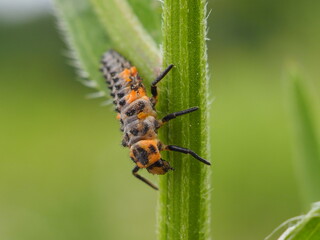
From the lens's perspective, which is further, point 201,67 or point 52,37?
point 52,37

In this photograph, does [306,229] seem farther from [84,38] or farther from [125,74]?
[84,38]

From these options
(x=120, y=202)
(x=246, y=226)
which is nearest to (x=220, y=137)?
(x=246, y=226)

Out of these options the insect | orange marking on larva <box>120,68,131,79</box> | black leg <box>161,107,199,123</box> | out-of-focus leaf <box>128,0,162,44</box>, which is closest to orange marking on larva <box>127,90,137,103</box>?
the insect

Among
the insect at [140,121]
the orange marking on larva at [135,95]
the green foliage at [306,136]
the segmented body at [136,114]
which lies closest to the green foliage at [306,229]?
the insect at [140,121]

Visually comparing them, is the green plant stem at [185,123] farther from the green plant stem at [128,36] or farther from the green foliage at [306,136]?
the green foliage at [306,136]

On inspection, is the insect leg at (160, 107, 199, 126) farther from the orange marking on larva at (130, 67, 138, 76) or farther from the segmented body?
the orange marking on larva at (130, 67, 138, 76)

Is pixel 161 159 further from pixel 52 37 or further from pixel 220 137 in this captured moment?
pixel 52 37

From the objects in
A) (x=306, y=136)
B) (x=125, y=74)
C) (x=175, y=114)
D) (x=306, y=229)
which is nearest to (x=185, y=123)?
(x=175, y=114)
